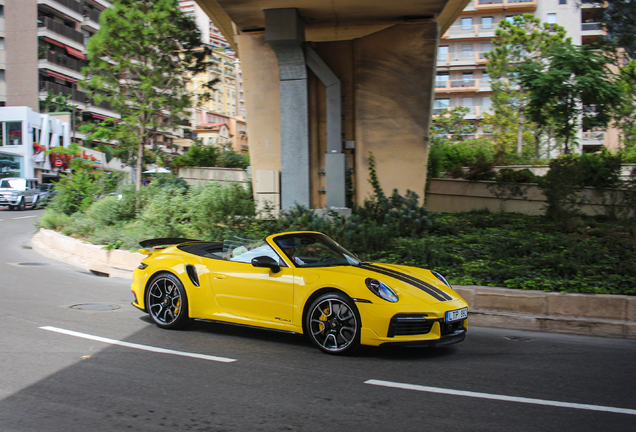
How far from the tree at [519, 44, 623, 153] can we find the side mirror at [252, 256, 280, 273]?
17981 millimetres

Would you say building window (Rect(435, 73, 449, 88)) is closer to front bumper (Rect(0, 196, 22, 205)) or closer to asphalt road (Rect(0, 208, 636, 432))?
front bumper (Rect(0, 196, 22, 205))

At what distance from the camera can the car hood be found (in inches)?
213

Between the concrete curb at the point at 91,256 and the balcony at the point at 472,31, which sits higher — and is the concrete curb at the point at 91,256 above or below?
below

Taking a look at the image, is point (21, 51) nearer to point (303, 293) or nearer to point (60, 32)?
point (60, 32)

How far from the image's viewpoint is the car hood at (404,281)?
213 inches

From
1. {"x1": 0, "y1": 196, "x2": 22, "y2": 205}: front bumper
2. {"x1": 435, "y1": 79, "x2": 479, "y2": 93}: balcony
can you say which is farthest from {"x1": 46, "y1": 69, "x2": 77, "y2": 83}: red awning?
{"x1": 435, "y1": 79, "x2": 479, "y2": 93}: balcony

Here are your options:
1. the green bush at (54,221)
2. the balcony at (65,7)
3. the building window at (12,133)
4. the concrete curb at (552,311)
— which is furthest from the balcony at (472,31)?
the concrete curb at (552,311)

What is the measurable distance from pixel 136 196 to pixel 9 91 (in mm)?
48039

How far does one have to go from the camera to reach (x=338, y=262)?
6.08 m

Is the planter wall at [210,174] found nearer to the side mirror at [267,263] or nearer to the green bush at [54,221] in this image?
the green bush at [54,221]

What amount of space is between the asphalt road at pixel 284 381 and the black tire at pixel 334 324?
16 cm

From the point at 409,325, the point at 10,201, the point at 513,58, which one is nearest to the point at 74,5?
the point at 10,201

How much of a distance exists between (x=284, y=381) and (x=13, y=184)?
33.7 meters

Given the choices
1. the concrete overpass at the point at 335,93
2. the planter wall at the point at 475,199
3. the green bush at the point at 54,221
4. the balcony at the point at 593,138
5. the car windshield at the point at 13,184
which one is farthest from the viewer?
the balcony at the point at 593,138
